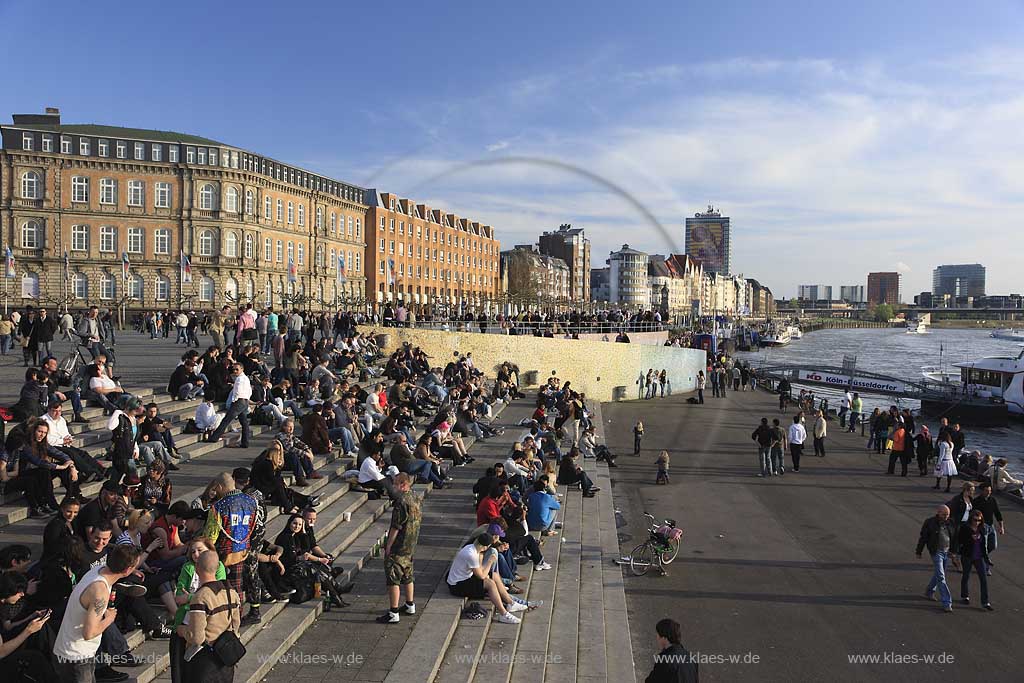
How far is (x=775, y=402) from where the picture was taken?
4188 centimetres

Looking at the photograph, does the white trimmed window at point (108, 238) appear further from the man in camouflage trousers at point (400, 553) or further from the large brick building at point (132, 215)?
the man in camouflage trousers at point (400, 553)

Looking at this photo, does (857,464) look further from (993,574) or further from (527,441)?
(527,441)

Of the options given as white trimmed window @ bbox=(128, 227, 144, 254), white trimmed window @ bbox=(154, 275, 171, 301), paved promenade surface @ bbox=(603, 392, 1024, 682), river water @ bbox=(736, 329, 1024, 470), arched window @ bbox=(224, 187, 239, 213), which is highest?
arched window @ bbox=(224, 187, 239, 213)

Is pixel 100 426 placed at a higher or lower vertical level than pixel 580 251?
lower

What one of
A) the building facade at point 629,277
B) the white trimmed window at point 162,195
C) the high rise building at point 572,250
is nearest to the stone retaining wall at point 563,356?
the white trimmed window at point 162,195

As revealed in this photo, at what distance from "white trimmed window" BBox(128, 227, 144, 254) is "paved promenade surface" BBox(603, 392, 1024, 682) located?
153 ft

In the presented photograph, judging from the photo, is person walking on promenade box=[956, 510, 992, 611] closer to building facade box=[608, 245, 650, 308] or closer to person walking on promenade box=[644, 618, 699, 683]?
person walking on promenade box=[644, 618, 699, 683]

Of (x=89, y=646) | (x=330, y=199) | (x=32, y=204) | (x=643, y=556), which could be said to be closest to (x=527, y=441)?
(x=643, y=556)

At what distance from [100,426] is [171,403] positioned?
11.3 ft

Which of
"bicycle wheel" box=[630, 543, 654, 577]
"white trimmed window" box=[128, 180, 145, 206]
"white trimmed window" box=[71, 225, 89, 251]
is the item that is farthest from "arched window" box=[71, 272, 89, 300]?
"bicycle wheel" box=[630, 543, 654, 577]

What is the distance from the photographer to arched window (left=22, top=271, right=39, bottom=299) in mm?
52469

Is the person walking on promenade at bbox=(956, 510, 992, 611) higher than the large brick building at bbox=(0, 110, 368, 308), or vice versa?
the large brick building at bbox=(0, 110, 368, 308)

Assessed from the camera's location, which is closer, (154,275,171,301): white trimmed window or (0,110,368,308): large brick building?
(0,110,368,308): large brick building

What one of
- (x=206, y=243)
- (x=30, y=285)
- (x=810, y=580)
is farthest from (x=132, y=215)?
(x=810, y=580)
